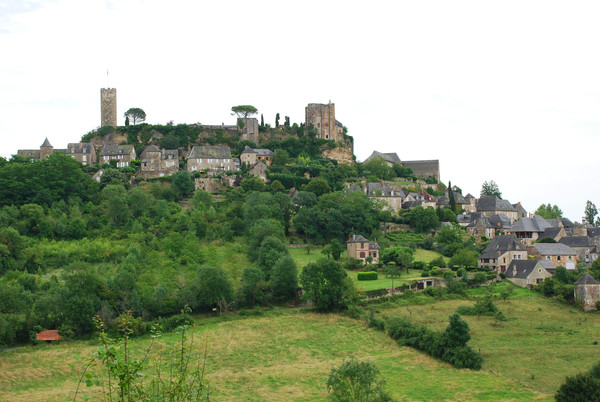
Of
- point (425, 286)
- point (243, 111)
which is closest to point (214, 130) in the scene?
point (243, 111)

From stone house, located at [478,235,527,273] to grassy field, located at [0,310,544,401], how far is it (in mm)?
21175

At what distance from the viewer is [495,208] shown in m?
84.2

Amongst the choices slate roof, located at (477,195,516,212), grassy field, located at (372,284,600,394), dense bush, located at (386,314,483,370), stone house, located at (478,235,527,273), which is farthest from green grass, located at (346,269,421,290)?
slate roof, located at (477,195,516,212)

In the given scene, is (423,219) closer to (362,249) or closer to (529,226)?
(529,226)

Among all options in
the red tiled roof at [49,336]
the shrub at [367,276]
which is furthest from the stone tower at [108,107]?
the red tiled roof at [49,336]

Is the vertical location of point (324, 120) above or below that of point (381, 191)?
above

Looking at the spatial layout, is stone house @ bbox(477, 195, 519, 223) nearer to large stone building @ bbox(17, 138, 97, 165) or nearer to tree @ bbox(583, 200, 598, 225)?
→ tree @ bbox(583, 200, 598, 225)

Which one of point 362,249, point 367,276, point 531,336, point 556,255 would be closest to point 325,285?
point 367,276

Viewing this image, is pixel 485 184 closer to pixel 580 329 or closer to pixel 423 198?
pixel 423 198

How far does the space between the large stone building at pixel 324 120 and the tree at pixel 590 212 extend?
40727 millimetres

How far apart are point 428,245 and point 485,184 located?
132 ft

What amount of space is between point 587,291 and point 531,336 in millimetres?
11095

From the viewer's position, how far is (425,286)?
5097cm

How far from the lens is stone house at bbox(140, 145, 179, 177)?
252 ft
